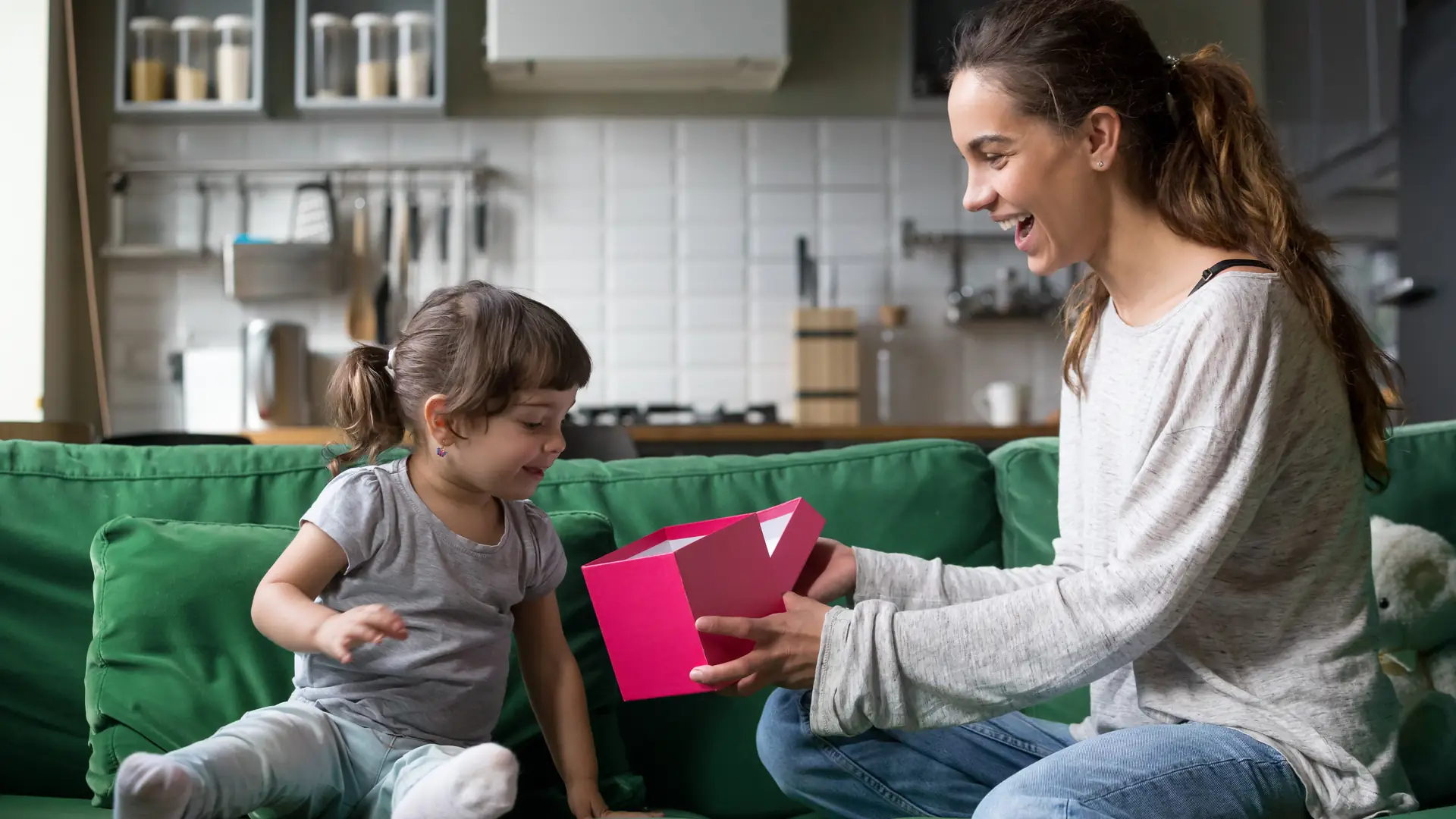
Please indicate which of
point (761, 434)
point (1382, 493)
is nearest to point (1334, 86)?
point (761, 434)

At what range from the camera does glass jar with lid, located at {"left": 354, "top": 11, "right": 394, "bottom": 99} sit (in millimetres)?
4277

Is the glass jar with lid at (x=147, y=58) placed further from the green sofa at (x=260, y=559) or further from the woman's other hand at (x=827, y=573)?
the woman's other hand at (x=827, y=573)

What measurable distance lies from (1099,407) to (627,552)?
0.53m

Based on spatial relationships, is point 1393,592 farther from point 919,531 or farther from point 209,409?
point 209,409

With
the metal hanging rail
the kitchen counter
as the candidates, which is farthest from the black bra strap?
the metal hanging rail

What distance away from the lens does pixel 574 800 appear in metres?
1.33

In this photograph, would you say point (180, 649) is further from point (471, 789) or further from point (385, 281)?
point (385, 281)

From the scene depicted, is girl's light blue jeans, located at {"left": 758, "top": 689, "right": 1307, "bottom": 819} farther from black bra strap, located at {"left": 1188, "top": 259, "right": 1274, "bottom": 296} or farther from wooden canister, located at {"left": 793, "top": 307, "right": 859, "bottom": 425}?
wooden canister, located at {"left": 793, "top": 307, "right": 859, "bottom": 425}

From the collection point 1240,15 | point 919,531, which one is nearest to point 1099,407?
point 919,531

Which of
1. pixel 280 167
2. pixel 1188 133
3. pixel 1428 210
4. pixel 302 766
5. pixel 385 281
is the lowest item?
pixel 302 766

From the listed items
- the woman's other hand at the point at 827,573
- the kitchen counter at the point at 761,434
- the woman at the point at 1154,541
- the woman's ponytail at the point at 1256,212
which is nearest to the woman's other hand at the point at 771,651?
the woman at the point at 1154,541

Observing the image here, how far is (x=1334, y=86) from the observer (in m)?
4.30

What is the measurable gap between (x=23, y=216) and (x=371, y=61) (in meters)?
1.21

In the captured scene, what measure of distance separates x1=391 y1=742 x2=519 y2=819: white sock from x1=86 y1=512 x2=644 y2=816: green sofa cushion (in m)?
0.31
